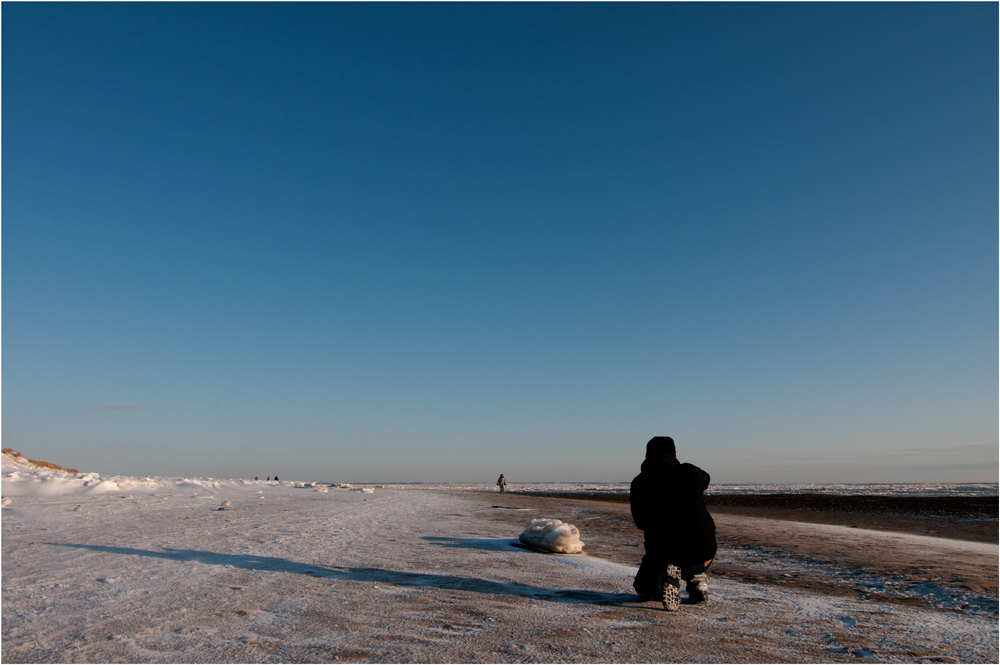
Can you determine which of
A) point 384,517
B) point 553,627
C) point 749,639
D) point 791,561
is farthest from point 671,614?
point 384,517

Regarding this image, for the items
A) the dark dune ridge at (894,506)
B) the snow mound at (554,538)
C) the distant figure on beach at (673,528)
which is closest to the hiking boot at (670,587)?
the distant figure on beach at (673,528)

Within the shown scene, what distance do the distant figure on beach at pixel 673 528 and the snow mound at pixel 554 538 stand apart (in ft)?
12.4

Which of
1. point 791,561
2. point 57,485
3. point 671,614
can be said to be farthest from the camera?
point 57,485

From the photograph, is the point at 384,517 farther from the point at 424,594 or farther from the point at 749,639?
the point at 749,639

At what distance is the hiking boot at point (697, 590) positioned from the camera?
229 inches

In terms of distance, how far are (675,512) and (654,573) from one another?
653 millimetres

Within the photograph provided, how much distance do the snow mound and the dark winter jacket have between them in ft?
12.6

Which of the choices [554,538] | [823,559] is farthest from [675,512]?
[823,559]

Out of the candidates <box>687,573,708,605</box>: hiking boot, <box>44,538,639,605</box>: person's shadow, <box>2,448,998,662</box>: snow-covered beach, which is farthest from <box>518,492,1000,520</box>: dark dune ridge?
<box>44,538,639,605</box>: person's shadow

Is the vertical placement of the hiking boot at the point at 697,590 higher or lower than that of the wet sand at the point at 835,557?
higher

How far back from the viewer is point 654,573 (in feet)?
18.9

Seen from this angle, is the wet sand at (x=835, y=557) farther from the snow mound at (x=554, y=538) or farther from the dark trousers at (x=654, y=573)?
A: the dark trousers at (x=654, y=573)

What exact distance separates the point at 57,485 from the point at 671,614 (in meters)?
19.2

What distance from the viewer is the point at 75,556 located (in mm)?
7594
